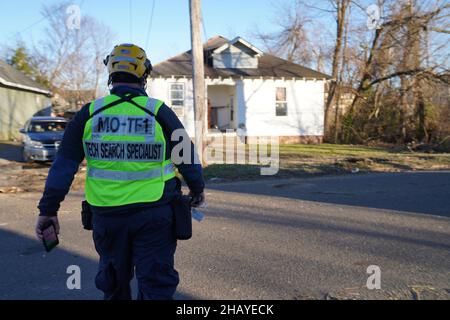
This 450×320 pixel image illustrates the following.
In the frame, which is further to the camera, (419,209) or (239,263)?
(419,209)

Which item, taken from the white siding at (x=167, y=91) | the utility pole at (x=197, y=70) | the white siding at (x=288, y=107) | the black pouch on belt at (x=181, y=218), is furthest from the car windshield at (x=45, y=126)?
the black pouch on belt at (x=181, y=218)

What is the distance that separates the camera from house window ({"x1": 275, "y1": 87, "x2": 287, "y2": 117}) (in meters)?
22.6

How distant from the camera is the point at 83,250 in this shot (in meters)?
5.37

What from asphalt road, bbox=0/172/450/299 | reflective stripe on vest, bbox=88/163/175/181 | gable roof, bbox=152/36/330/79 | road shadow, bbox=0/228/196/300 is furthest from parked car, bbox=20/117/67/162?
reflective stripe on vest, bbox=88/163/175/181

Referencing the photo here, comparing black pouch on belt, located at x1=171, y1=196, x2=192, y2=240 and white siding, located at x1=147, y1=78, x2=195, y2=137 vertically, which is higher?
white siding, located at x1=147, y1=78, x2=195, y2=137

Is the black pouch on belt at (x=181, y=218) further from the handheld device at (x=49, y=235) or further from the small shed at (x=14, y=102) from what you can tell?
the small shed at (x=14, y=102)

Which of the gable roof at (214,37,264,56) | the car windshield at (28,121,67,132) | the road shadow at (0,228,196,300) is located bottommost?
the road shadow at (0,228,196,300)

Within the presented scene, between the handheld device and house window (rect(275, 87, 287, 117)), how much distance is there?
20.3 metres

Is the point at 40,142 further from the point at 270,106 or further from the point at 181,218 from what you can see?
the point at 270,106

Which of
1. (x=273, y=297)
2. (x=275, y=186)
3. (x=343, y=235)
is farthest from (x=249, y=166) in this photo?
(x=273, y=297)

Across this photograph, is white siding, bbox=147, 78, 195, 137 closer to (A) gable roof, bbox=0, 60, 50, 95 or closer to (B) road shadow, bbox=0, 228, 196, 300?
(A) gable roof, bbox=0, 60, 50, 95

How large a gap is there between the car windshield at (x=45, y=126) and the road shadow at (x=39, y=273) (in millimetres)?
9300
